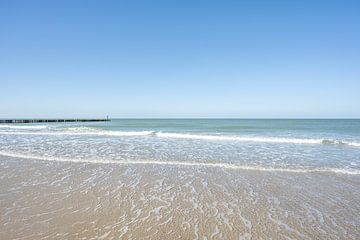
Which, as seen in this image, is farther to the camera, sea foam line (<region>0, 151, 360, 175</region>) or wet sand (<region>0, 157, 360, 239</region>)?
sea foam line (<region>0, 151, 360, 175</region>)

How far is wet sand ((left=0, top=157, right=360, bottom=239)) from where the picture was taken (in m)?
4.24

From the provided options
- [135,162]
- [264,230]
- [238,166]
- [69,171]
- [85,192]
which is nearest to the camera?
[264,230]

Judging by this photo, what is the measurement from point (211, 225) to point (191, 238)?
69 cm

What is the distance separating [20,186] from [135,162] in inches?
193

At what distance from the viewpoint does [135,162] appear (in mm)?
10898

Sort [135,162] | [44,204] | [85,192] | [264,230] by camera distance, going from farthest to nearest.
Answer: [135,162]
[85,192]
[44,204]
[264,230]

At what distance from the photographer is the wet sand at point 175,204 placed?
4242 millimetres

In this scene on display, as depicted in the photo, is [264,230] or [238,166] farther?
[238,166]

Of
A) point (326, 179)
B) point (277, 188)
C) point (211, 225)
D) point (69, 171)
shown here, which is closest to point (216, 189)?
point (277, 188)

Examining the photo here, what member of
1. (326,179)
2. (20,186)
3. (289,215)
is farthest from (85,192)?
(326,179)

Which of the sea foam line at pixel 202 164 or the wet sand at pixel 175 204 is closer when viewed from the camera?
the wet sand at pixel 175 204

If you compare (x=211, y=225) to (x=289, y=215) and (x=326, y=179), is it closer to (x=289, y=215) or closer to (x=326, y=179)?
(x=289, y=215)

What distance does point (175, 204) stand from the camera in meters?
5.66

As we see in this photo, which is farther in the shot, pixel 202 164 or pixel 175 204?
pixel 202 164
